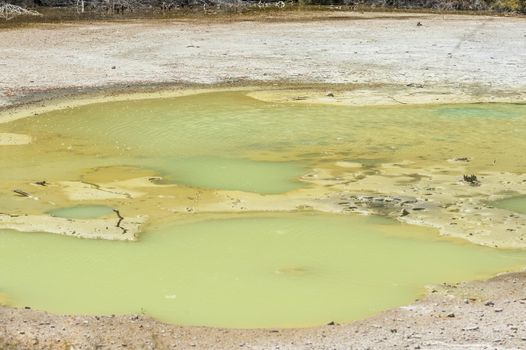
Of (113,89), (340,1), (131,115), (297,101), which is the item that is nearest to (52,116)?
(131,115)

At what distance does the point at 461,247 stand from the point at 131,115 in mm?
8384

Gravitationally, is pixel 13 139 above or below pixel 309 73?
below

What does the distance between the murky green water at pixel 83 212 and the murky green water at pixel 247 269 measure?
2.45 ft

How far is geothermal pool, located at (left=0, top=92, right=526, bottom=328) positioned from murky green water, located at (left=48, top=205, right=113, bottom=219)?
0.03m

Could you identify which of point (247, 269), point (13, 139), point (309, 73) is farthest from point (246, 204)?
point (309, 73)

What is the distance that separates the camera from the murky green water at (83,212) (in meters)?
9.84

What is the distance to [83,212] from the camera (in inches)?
394

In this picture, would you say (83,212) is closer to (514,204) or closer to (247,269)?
(247,269)

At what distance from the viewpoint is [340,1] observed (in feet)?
134

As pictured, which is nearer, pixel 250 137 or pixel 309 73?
pixel 250 137

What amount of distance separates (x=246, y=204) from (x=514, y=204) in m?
3.13

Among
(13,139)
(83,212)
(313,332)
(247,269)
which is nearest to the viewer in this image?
(313,332)

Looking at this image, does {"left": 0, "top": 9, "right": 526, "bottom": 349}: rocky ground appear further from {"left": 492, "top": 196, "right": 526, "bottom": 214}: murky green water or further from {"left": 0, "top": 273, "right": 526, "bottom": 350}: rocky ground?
{"left": 492, "top": 196, "right": 526, "bottom": 214}: murky green water

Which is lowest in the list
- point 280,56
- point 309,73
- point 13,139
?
point 13,139
